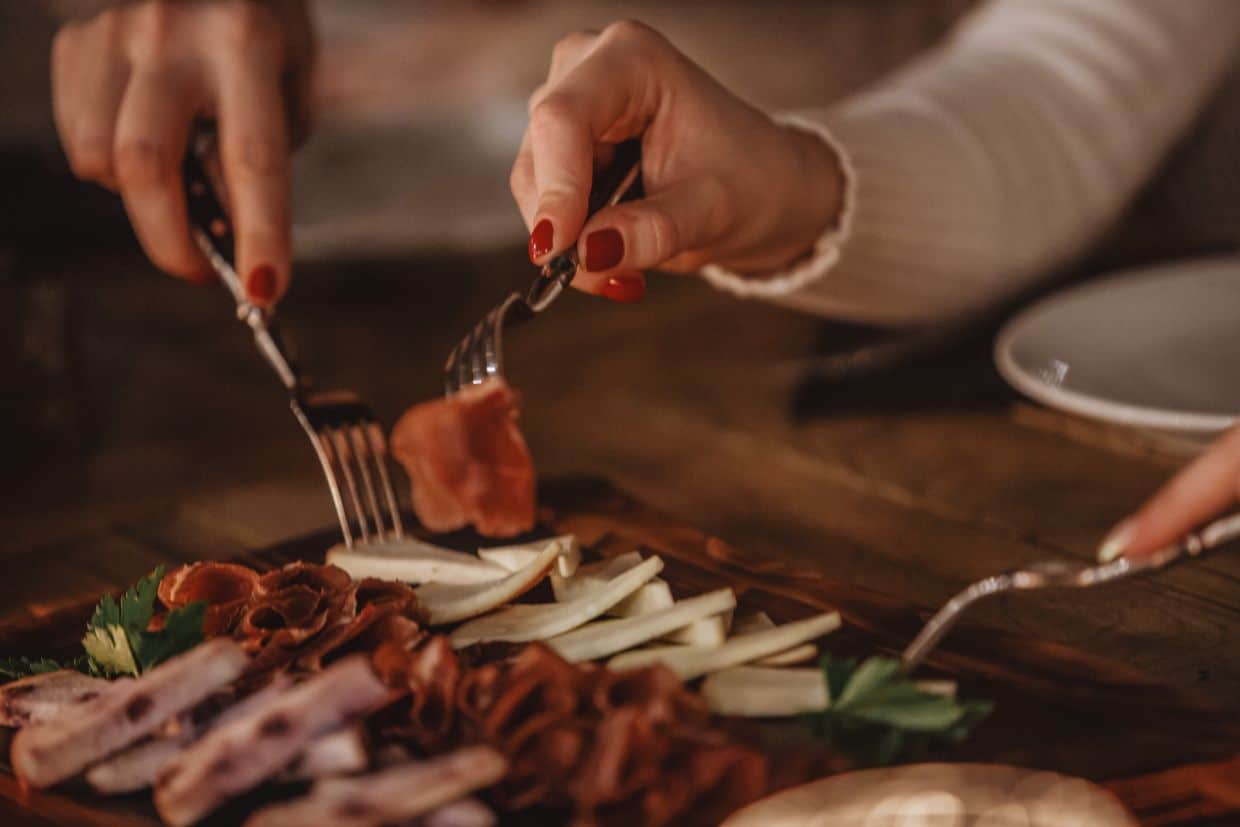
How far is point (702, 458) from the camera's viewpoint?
204 centimetres

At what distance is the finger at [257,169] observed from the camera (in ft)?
5.89

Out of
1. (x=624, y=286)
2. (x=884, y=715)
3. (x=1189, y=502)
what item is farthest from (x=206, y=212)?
(x=1189, y=502)

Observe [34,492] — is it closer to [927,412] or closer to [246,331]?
[246,331]

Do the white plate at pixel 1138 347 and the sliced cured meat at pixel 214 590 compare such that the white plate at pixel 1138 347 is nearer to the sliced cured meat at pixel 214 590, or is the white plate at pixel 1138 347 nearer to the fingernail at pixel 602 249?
the fingernail at pixel 602 249

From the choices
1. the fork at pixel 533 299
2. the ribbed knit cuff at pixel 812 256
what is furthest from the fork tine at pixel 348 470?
the ribbed knit cuff at pixel 812 256

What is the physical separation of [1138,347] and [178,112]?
1383 millimetres

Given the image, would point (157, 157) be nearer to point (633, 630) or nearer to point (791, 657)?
point (633, 630)

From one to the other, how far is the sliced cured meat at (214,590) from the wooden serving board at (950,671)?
0.14 m

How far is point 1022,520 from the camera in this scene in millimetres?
1736

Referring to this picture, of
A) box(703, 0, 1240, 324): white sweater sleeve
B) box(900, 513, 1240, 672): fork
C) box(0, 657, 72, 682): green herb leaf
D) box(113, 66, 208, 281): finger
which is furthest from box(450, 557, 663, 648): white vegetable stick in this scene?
box(113, 66, 208, 281): finger

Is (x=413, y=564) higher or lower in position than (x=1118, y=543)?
lower

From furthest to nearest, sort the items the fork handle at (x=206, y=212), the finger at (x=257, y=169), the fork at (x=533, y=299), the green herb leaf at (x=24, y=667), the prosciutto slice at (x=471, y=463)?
the fork handle at (x=206, y=212)
the finger at (x=257, y=169)
the prosciutto slice at (x=471, y=463)
the fork at (x=533, y=299)
the green herb leaf at (x=24, y=667)

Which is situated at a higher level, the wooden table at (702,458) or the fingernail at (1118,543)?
the fingernail at (1118,543)

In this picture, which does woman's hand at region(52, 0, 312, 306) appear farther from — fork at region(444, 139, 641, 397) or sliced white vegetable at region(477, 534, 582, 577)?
sliced white vegetable at region(477, 534, 582, 577)
